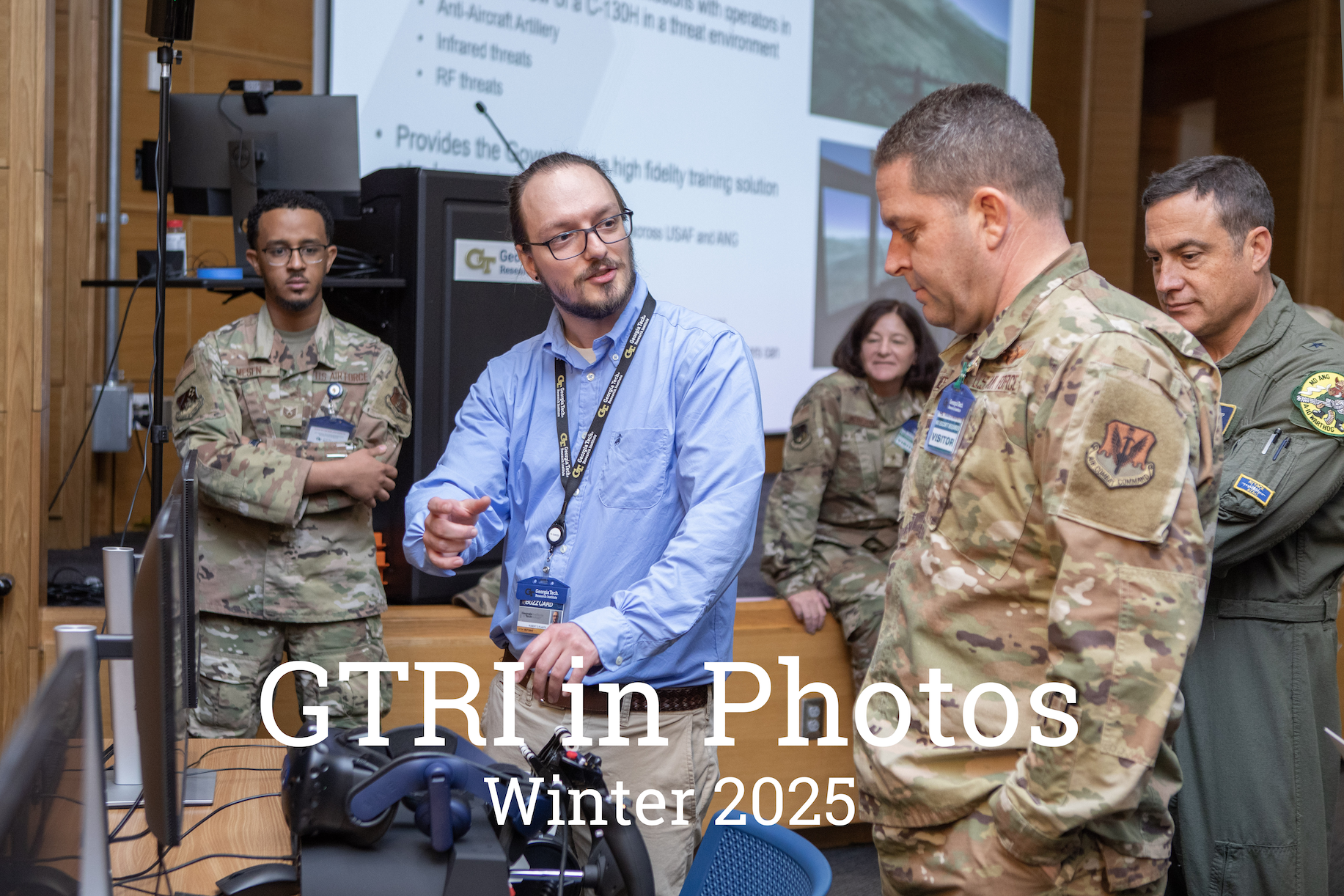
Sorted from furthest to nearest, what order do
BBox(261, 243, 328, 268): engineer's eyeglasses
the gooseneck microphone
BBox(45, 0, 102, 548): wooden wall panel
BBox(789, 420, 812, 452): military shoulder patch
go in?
BBox(45, 0, 102, 548): wooden wall panel < the gooseneck microphone < BBox(789, 420, 812, 452): military shoulder patch < BBox(261, 243, 328, 268): engineer's eyeglasses

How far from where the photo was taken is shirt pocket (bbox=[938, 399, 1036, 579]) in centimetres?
109

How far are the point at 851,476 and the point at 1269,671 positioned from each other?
4.93 feet

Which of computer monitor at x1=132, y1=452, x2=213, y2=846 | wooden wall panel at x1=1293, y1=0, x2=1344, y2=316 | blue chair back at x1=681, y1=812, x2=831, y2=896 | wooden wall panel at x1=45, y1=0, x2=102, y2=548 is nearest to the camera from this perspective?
computer monitor at x1=132, y1=452, x2=213, y2=846

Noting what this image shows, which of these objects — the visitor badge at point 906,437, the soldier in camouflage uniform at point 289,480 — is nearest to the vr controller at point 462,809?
the soldier in camouflage uniform at point 289,480

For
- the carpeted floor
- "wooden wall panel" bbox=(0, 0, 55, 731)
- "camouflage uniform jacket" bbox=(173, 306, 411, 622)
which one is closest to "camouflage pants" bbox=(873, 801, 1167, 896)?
the carpeted floor

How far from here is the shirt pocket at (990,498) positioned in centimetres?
109

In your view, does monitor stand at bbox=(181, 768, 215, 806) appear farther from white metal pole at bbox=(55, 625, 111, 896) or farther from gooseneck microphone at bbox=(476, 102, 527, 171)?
gooseneck microphone at bbox=(476, 102, 527, 171)

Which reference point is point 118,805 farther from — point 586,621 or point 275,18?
point 275,18

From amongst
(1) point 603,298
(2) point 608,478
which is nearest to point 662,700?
(2) point 608,478

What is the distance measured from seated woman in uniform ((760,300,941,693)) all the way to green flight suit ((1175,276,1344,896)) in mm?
1324

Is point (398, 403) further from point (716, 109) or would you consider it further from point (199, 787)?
point (716, 109)

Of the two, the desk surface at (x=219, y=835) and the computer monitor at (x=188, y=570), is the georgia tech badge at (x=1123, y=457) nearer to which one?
the computer monitor at (x=188, y=570)

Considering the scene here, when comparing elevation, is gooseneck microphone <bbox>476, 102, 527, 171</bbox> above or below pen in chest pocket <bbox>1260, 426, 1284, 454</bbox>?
above

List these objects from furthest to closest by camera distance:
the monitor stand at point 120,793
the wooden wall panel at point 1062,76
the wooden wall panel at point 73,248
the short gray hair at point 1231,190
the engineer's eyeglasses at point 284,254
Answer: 1. the wooden wall panel at point 1062,76
2. the wooden wall panel at point 73,248
3. the engineer's eyeglasses at point 284,254
4. the short gray hair at point 1231,190
5. the monitor stand at point 120,793
